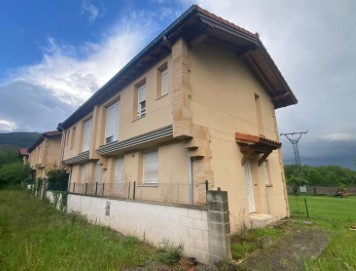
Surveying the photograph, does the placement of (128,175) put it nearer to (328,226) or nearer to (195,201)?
(195,201)

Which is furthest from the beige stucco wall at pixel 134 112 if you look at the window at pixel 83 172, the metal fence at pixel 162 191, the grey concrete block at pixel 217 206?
the grey concrete block at pixel 217 206

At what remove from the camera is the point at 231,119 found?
8.96m

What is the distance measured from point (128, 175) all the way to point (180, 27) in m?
6.66

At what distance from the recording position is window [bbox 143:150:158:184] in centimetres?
879

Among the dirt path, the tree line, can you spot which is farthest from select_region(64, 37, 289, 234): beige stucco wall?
the tree line

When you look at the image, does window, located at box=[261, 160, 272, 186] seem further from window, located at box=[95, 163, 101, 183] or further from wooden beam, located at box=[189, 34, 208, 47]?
window, located at box=[95, 163, 101, 183]

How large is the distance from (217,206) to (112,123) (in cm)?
892

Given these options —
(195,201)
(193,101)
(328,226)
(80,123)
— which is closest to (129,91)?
(193,101)

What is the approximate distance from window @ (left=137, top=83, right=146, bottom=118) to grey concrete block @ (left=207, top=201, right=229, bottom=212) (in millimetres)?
5661

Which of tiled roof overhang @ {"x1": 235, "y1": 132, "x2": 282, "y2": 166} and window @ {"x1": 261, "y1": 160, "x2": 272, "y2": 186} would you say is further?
window @ {"x1": 261, "y1": 160, "x2": 272, "y2": 186}

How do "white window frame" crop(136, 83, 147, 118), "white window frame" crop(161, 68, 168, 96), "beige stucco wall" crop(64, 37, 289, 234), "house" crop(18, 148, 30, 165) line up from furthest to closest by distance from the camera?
"house" crop(18, 148, 30, 165) < "white window frame" crop(136, 83, 147, 118) < "white window frame" crop(161, 68, 168, 96) < "beige stucco wall" crop(64, 37, 289, 234)

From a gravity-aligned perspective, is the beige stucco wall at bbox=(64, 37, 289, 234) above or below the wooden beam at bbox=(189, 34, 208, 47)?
below

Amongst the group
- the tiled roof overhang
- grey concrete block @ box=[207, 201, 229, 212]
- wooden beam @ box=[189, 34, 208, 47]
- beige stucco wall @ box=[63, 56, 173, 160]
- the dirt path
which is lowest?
the dirt path

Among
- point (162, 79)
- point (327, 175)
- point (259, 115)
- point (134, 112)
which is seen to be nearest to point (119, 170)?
point (134, 112)
